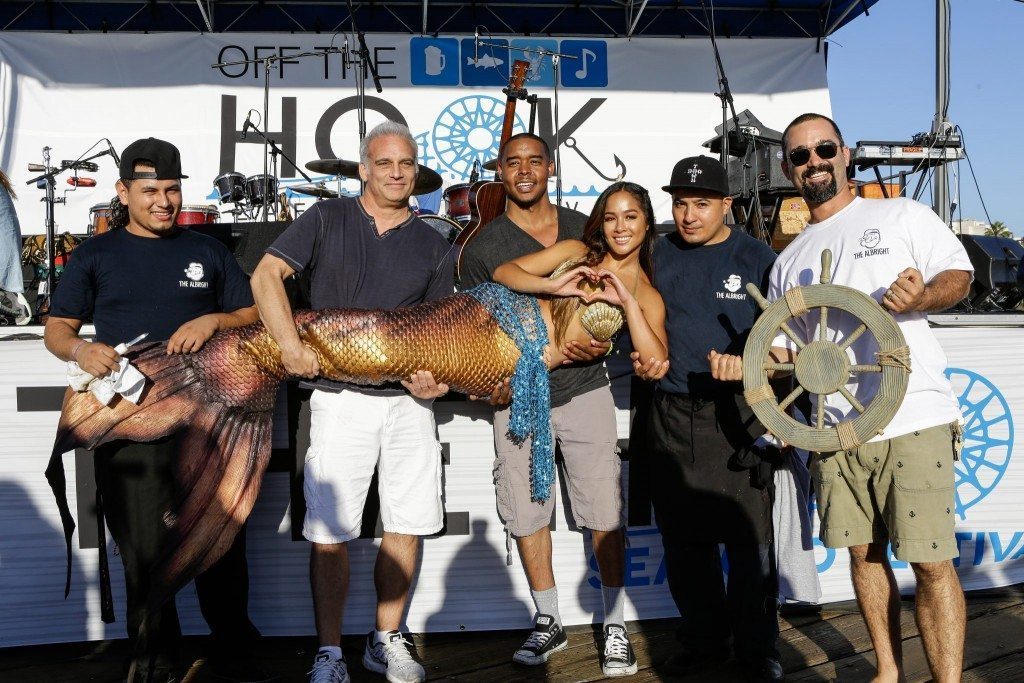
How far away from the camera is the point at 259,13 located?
1056 cm

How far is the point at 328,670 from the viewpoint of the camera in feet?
10.2

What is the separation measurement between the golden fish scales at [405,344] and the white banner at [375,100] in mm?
6788

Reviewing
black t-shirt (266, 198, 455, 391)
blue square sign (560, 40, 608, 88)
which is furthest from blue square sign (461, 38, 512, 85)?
black t-shirt (266, 198, 455, 391)

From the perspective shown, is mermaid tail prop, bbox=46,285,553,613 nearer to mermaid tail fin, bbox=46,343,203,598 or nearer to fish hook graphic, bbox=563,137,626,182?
mermaid tail fin, bbox=46,343,203,598

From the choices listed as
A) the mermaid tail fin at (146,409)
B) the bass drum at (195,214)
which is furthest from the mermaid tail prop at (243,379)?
the bass drum at (195,214)

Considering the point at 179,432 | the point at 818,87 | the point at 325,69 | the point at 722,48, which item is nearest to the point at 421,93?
the point at 325,69

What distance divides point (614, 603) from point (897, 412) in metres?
1.38

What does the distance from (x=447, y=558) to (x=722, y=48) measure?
8924 mm

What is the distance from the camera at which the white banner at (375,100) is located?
993cm

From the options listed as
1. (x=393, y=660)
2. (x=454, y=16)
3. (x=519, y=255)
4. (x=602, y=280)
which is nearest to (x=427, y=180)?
(x=519, y=255)

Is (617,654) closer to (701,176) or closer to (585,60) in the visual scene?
(701,176)

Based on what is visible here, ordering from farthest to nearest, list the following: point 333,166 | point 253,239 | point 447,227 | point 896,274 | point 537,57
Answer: point 537,57 < point 333,166 < point 447,227 < point 253,239 < point 896,274

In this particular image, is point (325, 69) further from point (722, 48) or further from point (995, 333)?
point (995, 333)

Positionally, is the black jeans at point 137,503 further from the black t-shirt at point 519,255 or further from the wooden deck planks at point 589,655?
the black t-shirt at point 519,255
